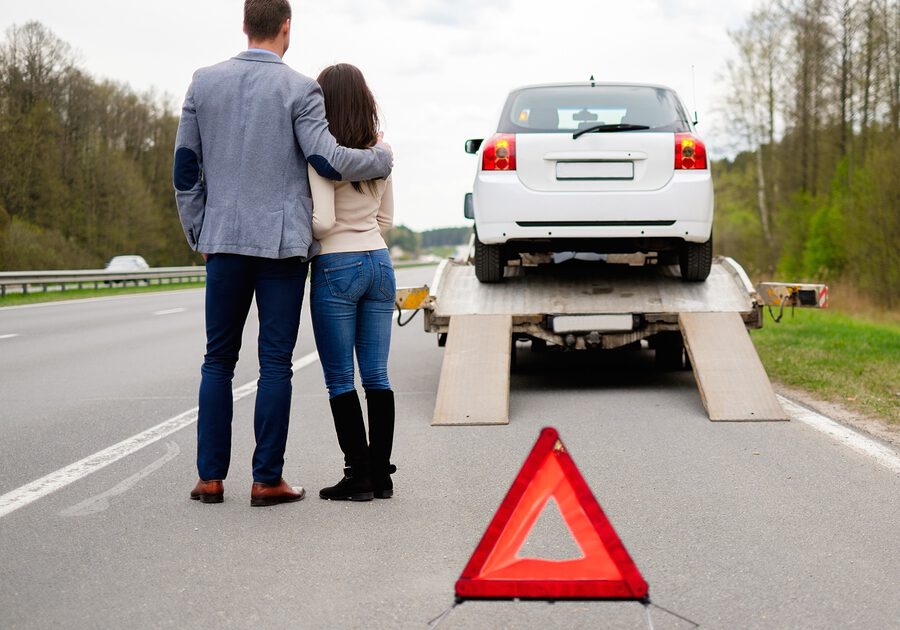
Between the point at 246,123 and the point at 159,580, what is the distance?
6.56 feet

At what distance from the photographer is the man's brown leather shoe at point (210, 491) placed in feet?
16.3

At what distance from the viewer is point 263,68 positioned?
4785 millimetres

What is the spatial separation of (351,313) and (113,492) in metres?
1.49

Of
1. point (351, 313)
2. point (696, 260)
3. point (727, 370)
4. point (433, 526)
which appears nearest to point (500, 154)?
point (696, 260)

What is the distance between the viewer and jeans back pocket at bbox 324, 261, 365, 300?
4.93 metres

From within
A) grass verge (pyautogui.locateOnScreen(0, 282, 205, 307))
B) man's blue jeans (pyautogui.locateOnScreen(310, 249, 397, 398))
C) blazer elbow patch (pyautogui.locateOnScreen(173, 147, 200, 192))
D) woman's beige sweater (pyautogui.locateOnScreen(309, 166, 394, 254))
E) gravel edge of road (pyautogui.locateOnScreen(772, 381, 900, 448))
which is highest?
blazer elbow patch (pyautogui.locateOnScreen(173, 147, 200, 192))

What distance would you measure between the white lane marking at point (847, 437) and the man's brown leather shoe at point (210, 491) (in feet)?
11.2

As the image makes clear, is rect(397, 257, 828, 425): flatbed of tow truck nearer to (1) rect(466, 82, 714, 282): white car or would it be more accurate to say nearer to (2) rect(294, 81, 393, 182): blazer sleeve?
(1) rect(466, 82, 714, 282): white car

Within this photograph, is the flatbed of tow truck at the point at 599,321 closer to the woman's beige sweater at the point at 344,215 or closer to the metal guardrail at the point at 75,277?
the woman's beige sweater at the point at 344,215

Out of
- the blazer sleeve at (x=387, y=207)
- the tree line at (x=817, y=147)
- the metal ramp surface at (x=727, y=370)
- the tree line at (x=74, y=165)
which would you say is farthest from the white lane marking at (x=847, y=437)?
the tree line at (x=74, y=165)

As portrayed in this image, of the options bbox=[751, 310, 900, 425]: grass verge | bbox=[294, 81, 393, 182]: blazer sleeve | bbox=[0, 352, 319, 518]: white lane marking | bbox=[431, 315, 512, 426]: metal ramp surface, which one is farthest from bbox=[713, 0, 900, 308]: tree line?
bbox=[294, 81, 393, 182]: blazer sleeve

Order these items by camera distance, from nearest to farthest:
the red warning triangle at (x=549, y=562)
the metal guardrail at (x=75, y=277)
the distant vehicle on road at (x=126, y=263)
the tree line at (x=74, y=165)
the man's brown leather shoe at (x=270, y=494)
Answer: the red warning triangle at (x=549, y=562)
the man's brown leather shoe at (x=270, y=494)
the metal guardrail at (x=75, y=277)
the tree line at (x=74, y=165)
the distant vehicle on road at (x=126, y=263)

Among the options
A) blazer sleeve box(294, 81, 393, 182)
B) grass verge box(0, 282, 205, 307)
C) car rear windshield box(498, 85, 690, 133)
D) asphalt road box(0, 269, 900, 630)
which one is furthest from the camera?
grass verge box(0, 282, 205, 307)

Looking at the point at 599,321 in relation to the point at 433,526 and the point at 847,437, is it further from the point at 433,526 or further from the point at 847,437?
the point at 433,526
